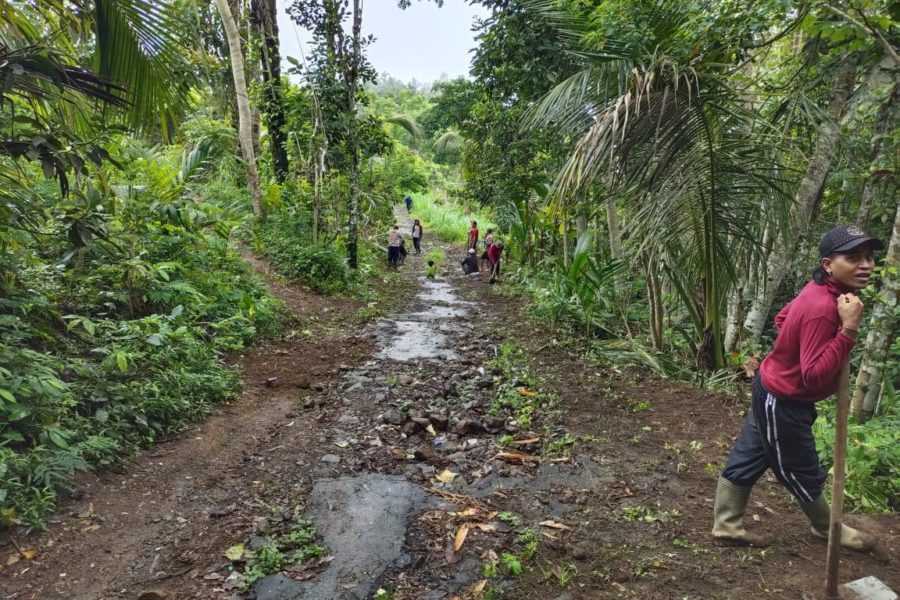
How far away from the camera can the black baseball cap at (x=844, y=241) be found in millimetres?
2398

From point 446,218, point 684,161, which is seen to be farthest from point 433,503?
point 446,218

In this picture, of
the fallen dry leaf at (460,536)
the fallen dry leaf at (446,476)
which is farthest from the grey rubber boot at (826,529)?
the fallen dry leaf at (446,476)

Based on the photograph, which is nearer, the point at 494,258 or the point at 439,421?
the point at 439,421

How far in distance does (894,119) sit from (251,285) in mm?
7681

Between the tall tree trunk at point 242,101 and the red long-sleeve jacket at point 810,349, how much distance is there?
9862mm

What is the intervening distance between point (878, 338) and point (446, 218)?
2296 centimetres

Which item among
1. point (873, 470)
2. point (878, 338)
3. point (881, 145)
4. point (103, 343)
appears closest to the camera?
point (873, 470)

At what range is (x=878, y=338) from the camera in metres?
Result: 3.90

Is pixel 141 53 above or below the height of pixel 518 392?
above

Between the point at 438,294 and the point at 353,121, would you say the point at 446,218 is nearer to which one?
the point at 438,294

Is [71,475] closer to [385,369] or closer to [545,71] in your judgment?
[385,369]

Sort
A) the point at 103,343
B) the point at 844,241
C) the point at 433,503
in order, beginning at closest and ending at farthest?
the point at 844,241, the point at 433,503, the point at 103,343

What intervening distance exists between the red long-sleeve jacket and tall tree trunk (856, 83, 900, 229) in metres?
2.73

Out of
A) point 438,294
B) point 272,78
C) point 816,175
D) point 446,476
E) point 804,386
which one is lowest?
point 446,476
